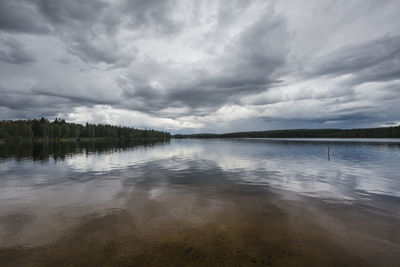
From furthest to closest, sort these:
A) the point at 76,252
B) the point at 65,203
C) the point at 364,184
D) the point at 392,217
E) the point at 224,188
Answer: the point at 364,184
the point at 224,188
the point at 65,203
the point at 392,217
the point at 76,252

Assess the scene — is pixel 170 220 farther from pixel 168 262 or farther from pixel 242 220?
pixel 242 220

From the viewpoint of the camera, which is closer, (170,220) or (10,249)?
(10,249)

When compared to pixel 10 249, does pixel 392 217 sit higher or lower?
lower

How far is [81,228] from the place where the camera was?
1126 centimetres

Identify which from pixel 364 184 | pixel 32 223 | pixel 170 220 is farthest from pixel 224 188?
pixel 364 184

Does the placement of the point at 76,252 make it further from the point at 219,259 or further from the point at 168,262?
the point at 219,259

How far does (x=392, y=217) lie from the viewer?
13.7 metres

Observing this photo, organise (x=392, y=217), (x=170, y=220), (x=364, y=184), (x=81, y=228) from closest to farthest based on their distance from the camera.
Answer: (x=81, y=228), (x=170, y=220), (x=392, y=217), (x=364, y=184)

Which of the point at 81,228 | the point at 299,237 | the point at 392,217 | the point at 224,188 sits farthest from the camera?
the point at 224,188

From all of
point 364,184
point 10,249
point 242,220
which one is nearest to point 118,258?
point 10,249

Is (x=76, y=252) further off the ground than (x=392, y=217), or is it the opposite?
(x=76, y=252)

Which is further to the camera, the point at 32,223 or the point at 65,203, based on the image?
the point at 65,203

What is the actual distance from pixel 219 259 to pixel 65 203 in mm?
15284

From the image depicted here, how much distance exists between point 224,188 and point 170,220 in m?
10.0
